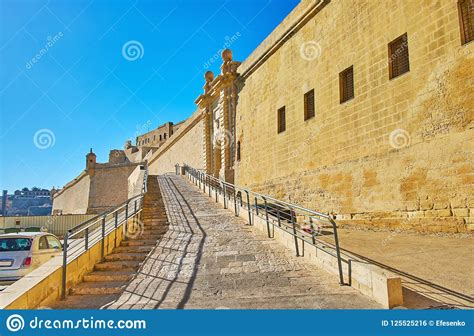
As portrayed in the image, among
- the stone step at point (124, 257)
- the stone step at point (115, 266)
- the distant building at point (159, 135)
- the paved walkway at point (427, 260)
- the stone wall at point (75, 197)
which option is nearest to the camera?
the paved walkway at point (427, 260)

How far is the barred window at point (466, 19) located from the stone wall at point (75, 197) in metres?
43.7

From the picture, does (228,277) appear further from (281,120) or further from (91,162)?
(91,162)

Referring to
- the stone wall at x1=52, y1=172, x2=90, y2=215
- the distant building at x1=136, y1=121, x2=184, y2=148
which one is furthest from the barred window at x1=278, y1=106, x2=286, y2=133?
the distant building at x1=136, y1=121, x2=184, y2=148

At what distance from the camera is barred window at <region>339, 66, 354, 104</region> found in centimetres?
1138

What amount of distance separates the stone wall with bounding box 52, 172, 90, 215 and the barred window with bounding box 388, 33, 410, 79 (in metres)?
41.8

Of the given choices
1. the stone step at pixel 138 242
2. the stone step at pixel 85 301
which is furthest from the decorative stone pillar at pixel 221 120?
the stone step at pixel 85 301

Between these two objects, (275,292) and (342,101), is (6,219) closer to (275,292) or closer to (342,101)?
(342,101)

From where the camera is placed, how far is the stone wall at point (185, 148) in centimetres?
2858

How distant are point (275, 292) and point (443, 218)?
450 centimetres

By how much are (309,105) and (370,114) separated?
3.76m

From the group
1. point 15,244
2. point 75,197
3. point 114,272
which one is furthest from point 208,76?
point 75,197

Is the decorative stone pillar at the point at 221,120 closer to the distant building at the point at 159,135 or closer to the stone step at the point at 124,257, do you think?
the stone step at the point at 124,257

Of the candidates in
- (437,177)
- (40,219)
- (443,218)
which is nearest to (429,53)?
(437,177)

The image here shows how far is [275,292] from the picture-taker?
5.16 metres
